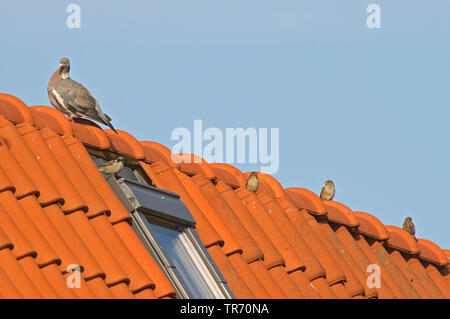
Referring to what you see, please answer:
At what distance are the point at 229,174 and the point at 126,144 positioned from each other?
5.04 feet

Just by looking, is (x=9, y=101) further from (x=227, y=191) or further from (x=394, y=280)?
(x=394, y=280)

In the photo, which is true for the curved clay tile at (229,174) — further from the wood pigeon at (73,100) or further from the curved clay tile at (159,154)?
the wood pigeon at (73,100)

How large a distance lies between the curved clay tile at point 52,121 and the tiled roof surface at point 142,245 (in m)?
0.01

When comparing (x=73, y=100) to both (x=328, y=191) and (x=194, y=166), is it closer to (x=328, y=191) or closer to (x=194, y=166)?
(x=194, y=166)

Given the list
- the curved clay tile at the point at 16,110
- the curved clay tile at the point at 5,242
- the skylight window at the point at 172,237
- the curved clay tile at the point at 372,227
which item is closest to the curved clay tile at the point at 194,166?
the skylight window at the point at 172,237

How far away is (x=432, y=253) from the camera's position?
1507cm

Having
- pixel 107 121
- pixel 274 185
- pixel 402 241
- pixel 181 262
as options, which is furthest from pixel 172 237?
pixel 402 241

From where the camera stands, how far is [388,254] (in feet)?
46.3

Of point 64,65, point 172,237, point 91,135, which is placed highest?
point 64,65

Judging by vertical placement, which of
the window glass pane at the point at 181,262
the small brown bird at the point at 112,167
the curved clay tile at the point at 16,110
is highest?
the curved clay tile at the point at 16,110

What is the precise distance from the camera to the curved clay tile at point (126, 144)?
1160 centimetres

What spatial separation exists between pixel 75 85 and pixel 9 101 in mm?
1958

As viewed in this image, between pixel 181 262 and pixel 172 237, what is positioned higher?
pixel 172 237
